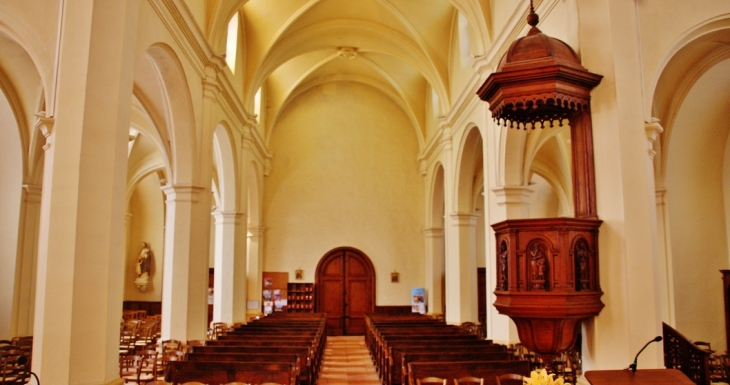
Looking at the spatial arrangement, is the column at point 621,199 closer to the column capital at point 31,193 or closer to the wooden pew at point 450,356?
the wooden pew at point 450,356

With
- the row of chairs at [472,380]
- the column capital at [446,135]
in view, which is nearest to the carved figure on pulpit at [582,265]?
the row of chairs at [472,380]

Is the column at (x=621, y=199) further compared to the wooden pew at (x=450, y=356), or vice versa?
the wooden pew at (x=450, y=356)

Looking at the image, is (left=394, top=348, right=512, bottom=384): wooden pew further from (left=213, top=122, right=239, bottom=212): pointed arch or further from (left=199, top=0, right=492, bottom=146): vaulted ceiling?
(left=213, top=122, right=239, bottom=212): pointed arch

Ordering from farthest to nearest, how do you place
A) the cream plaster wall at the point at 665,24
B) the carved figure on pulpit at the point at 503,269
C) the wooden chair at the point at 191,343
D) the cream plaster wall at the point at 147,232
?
the cream plaster wall at the point at 147,232 < the wooden chair at the point at 191,343 < the cream plaster wall at the point at 665,24 < the carved figure on pulpit at the point at 503,269

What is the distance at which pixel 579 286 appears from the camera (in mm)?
6602

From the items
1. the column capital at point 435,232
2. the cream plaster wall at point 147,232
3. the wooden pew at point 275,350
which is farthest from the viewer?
the cream plaster wall at point 147,232

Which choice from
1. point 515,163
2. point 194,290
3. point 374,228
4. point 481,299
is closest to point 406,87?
point 374,228

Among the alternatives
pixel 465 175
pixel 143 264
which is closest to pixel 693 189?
pixel 465 175

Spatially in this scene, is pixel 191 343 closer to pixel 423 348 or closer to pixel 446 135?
pixel 423 348

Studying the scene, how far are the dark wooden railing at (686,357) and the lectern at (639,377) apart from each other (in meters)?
2.02

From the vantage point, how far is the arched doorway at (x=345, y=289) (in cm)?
2206

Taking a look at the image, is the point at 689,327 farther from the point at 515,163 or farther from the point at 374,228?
the point at 374,228

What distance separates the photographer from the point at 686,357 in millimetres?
6965

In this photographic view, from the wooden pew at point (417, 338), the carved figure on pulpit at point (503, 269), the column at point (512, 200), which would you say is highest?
the column at point (512, 200)
